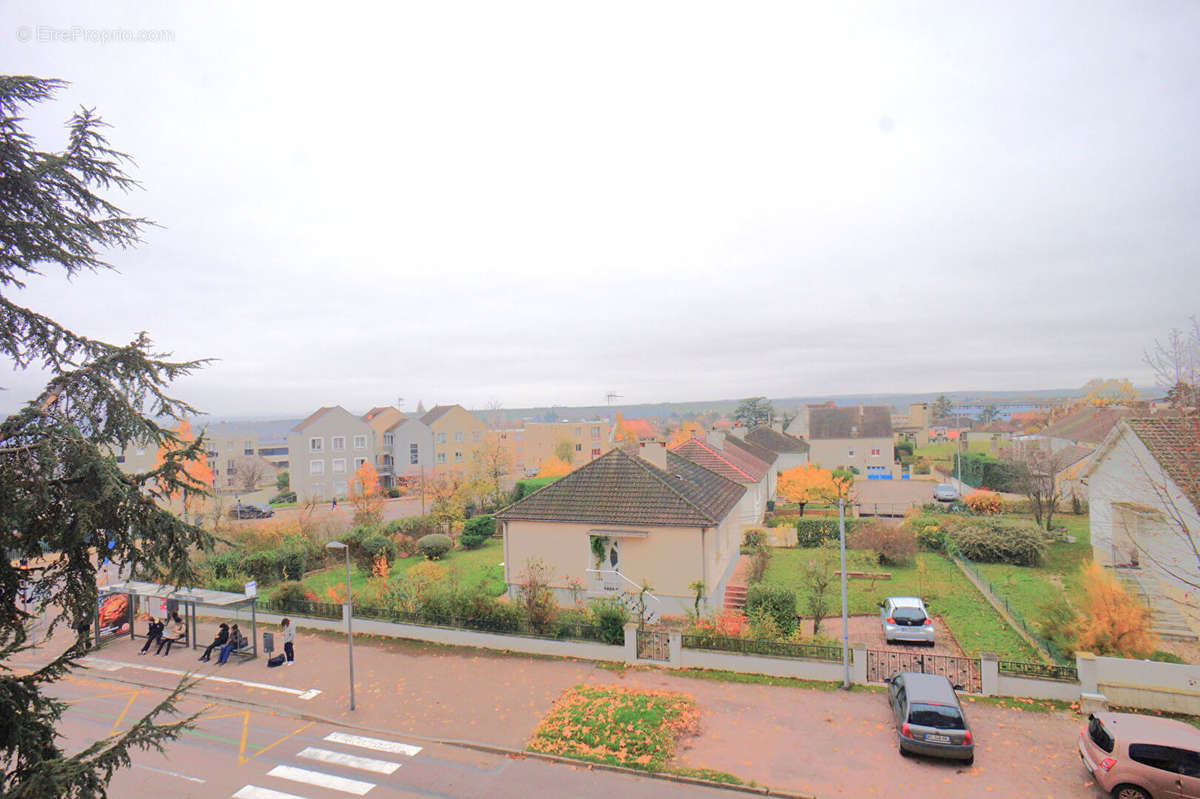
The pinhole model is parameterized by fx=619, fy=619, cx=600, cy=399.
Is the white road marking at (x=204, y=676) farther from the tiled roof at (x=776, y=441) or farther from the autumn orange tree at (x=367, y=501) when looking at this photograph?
the tiled roof at (x=776, y=441)

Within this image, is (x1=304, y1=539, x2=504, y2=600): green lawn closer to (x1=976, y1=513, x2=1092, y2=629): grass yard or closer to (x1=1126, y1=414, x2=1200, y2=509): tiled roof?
(x1=976, y1=513, x2=1092, y2=629): grass yard

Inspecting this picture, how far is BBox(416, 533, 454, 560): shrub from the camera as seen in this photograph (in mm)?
36062

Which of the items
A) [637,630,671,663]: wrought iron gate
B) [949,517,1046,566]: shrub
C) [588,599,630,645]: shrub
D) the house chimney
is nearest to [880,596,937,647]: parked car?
[637,630,671,663]: wrought iron gate

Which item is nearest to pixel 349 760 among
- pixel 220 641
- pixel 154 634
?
pixel 220 641

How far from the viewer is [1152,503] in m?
21.9

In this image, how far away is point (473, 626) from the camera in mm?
21688

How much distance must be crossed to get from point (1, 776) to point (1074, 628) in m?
22.4

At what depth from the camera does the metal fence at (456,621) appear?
66.3 ft

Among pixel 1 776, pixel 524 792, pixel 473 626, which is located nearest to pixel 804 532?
pixel 473 626

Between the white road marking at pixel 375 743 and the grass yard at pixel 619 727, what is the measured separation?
2.98 meters

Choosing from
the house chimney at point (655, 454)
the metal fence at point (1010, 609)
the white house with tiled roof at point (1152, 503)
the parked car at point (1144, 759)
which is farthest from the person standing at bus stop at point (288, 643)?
the white house with tiled roof at point (1152, 503)

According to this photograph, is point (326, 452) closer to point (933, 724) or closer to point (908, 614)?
point (908, 614)

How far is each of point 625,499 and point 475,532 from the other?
17.8 m

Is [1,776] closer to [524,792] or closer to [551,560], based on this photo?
[524,792]
